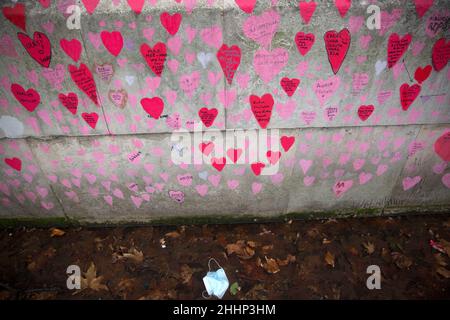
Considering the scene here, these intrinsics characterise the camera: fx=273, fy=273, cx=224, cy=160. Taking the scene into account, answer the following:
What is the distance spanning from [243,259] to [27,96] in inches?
119

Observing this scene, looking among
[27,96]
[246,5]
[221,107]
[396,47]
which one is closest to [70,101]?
[27,96]

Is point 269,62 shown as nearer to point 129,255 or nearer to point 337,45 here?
point 337,45

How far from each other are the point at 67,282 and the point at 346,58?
401 centimetres

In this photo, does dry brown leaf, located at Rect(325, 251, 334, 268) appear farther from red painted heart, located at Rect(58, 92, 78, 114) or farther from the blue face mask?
red painted heart, located at Rect(58, 92, 78, 114)

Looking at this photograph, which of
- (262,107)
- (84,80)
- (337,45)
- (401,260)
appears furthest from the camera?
(401,260)

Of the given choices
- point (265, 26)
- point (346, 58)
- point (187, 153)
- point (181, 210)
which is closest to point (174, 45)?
Result: point (265, 26)

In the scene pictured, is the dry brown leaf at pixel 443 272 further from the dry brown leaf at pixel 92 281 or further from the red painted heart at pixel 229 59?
the dry brown leaf at pixel 92 281

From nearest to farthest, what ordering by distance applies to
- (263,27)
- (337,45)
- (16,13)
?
1. (16,13)
2. (263,27)
3. (337,45)

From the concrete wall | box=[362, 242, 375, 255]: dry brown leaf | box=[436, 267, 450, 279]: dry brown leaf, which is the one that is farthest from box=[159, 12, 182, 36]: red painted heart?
box=[436, 267, 450, 279]: dry brown leaf

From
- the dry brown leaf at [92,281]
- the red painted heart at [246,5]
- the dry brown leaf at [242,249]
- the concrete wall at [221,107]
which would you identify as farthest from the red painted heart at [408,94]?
the dry brown leaf at [92,281]

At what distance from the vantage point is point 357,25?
2432 mm

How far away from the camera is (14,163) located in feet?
10.7
